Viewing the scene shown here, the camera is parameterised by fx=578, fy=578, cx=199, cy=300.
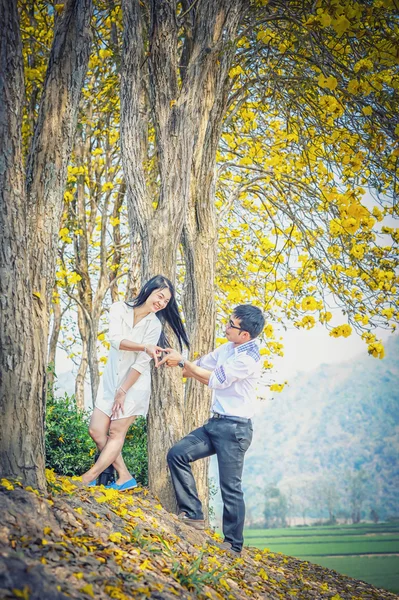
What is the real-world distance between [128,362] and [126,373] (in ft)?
0.29

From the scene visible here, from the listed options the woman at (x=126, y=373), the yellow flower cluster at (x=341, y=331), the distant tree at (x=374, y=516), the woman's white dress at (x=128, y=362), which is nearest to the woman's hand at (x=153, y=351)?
the woman at (x=126, y=373)

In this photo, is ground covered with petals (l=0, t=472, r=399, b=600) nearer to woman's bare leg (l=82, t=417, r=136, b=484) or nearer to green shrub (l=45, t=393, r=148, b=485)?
woman's bare leg (l=82, t=417, r=136, b=484)

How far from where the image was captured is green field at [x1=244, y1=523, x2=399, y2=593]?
1048 centimetres

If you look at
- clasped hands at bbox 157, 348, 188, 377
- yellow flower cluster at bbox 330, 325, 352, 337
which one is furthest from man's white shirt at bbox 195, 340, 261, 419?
yellow flower cluster at bbox 330, 325, 352, 337

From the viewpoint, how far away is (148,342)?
4.70m

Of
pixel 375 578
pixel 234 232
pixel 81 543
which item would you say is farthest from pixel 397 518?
pixel 81 543

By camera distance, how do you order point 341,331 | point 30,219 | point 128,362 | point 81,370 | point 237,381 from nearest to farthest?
point 30,219 → point 237,381 → point 128,362 → point 341,331 → point 81,370

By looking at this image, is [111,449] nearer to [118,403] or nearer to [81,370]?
[118,403]

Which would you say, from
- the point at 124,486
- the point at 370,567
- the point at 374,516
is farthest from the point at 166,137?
the point at 374,516

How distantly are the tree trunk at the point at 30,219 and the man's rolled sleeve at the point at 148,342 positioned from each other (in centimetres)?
98

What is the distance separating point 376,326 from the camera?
6148mm

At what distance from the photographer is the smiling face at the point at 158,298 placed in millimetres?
4621

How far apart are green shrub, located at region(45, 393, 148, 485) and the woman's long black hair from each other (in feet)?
3.68

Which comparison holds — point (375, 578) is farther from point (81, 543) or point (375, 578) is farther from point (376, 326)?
point (81, 543)
